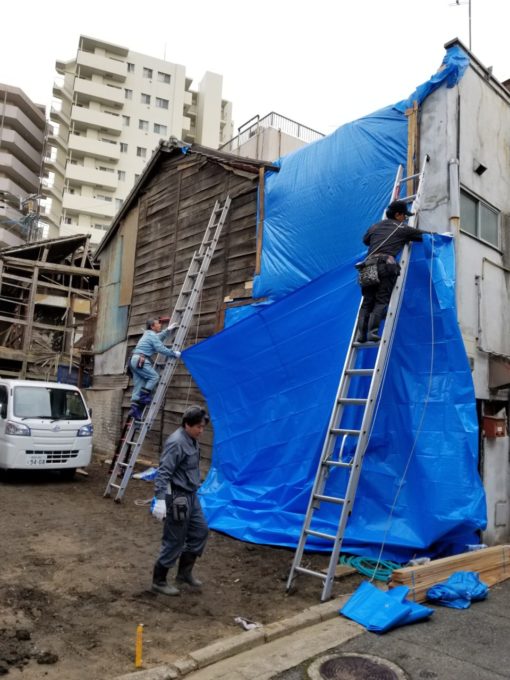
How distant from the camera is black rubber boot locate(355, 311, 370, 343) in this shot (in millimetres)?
5371

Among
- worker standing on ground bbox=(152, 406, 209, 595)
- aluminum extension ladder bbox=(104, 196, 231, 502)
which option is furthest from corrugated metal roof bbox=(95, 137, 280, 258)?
worker standing on ground bbox=(152, 406, 209, 595)

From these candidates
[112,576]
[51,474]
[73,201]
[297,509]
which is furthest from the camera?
[73,201]

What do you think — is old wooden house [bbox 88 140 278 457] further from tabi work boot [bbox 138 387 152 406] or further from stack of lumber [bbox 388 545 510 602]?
stack of lumber [bbox 388 545 510 602]

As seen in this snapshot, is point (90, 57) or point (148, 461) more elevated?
point (90, 57)

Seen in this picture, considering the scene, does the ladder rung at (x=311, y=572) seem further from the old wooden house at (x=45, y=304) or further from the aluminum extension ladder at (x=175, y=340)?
the old wooden house at (x=45, y=304)

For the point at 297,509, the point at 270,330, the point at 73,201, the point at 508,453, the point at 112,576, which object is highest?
the point at 73,201

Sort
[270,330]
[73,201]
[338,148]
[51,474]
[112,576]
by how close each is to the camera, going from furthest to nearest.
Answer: [73,201] < [51,474] < [338,148] < [270,330] < [112,576]

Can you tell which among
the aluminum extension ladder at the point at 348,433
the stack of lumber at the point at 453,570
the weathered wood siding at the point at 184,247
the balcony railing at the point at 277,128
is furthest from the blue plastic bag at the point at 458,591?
the balcony railing at the point at 277,128

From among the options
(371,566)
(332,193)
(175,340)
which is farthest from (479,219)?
(175,340)

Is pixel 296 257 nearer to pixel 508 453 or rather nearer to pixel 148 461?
pixel 508 453

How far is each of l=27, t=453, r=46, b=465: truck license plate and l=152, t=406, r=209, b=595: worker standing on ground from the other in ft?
18.0

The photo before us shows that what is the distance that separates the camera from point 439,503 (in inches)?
203

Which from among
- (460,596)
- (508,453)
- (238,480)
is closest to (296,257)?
(238,480)

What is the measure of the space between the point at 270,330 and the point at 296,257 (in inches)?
65.5
